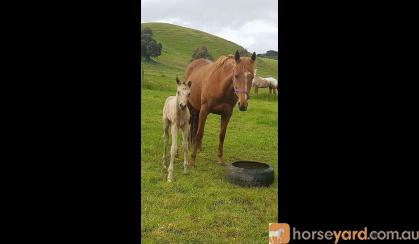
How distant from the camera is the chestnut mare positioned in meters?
A: 6.23

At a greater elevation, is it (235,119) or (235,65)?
(235,65)

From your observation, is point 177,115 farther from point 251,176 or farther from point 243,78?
point 251,176

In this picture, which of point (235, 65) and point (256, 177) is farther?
point (235, 65)

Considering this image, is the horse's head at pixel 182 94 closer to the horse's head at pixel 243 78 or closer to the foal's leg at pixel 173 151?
the foal's leg at pixel 173 151

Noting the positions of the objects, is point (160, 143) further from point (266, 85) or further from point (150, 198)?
point (266, 85)

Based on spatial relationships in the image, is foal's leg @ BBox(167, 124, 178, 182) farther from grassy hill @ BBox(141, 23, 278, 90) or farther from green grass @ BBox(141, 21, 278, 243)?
grassy hill @ BBox(141, 23, 278, 90)

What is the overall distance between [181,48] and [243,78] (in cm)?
4337

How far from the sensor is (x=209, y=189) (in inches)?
228

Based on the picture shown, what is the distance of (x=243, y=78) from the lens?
6223 mm
